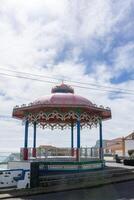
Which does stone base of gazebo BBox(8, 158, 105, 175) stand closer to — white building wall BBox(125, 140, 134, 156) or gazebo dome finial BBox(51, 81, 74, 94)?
gazebo dome finial BBox(51, 81, 74, 94)

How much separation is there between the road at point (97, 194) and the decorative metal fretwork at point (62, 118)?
26.0 feet

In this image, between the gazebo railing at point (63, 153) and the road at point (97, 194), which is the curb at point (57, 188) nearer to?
the road at point (97, 194)

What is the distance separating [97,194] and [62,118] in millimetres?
10551

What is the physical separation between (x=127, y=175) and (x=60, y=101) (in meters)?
6.97

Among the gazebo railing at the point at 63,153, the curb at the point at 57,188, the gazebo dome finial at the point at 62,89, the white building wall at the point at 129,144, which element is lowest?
the curb at the point at 57,188

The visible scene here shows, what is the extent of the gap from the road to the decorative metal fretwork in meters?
7.91

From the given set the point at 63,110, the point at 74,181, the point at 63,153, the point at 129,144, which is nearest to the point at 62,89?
the point at 63,110

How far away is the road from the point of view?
16391mm

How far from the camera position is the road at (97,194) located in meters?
16.4

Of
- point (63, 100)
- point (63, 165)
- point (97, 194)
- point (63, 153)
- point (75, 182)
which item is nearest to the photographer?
point (97, 194)

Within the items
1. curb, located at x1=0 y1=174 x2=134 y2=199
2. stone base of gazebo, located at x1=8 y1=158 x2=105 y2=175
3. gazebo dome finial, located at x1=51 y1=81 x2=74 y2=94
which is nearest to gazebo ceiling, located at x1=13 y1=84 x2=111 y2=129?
gazebo dome finial, located at x1=51 y1=81 x2=74 y2=94

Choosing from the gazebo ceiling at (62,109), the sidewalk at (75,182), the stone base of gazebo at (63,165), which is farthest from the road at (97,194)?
the gazebo ceiling at (62,109)

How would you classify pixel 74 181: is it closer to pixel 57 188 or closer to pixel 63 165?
pixel 57 188

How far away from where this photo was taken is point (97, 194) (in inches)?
686
